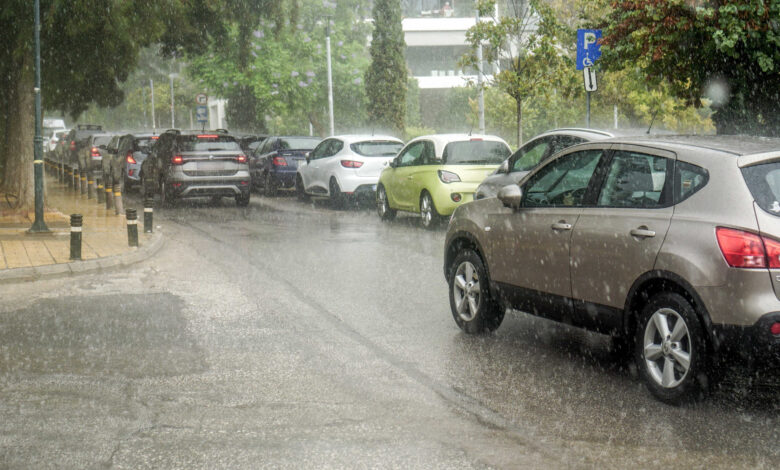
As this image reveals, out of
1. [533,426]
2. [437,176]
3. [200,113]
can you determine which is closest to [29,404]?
[533,426]

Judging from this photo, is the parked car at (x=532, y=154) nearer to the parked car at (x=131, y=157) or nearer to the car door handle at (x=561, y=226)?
the car door handle at (x=561, y=226)

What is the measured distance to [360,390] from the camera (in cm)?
648

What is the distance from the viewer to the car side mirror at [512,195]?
24.5 feet

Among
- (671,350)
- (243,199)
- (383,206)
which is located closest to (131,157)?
(243,199)

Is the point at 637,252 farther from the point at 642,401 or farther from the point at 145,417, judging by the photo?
the point at 145,417

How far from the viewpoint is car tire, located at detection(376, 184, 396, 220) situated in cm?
1920

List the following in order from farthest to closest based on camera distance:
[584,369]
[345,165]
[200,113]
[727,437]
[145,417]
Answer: [200,113]
[345,165]
[584,369]
[145,417]
[727,437]

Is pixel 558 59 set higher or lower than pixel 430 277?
higher

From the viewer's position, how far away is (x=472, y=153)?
16.9 metres

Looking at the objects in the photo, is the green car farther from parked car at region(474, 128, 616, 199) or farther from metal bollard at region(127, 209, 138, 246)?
metal bollard at region(127, 209, 138, 246)

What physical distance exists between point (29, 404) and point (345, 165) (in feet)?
51.5

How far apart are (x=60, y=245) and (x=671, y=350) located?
417 inches

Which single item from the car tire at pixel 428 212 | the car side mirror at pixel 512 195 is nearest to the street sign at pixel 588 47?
the car tire at pixel 428 212

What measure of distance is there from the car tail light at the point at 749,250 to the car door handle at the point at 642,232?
56 centimetres
